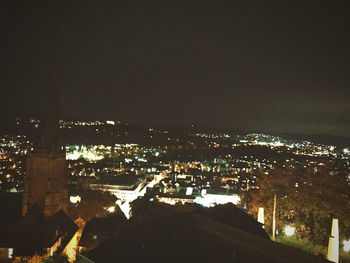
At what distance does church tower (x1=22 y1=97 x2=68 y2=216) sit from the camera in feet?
68.8

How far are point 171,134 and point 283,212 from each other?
144542mm

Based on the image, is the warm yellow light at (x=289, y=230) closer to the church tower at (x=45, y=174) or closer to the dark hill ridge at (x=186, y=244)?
the dark hill ridge at (x=186, y=244)

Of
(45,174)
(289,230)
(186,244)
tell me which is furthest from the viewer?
(45,174)

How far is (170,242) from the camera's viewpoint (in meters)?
8.00

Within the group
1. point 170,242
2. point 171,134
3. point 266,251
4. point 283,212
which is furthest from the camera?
point 171,134

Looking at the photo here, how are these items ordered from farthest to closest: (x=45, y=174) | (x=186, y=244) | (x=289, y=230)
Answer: (x=45, y=174)
(x=289, y=230)
(x=186, y=244)

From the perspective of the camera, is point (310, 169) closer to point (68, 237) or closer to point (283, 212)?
point (283, 212)

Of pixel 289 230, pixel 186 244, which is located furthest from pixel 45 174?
pixel 289 230

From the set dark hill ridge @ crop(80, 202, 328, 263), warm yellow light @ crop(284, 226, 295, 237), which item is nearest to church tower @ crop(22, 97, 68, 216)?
dark hill ridge @ crop(80, 202, 328, 263)

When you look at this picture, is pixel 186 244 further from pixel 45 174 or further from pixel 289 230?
pixel 45 174

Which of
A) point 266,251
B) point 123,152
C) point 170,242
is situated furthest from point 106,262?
point 123,152

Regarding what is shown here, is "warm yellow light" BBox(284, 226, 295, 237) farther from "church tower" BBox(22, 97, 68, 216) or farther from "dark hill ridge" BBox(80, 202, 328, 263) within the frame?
"church tower" BBox(22, 97, 68, 216)

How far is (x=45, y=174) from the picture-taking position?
21172 millimetres

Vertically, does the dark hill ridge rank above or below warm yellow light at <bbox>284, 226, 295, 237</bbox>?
above
